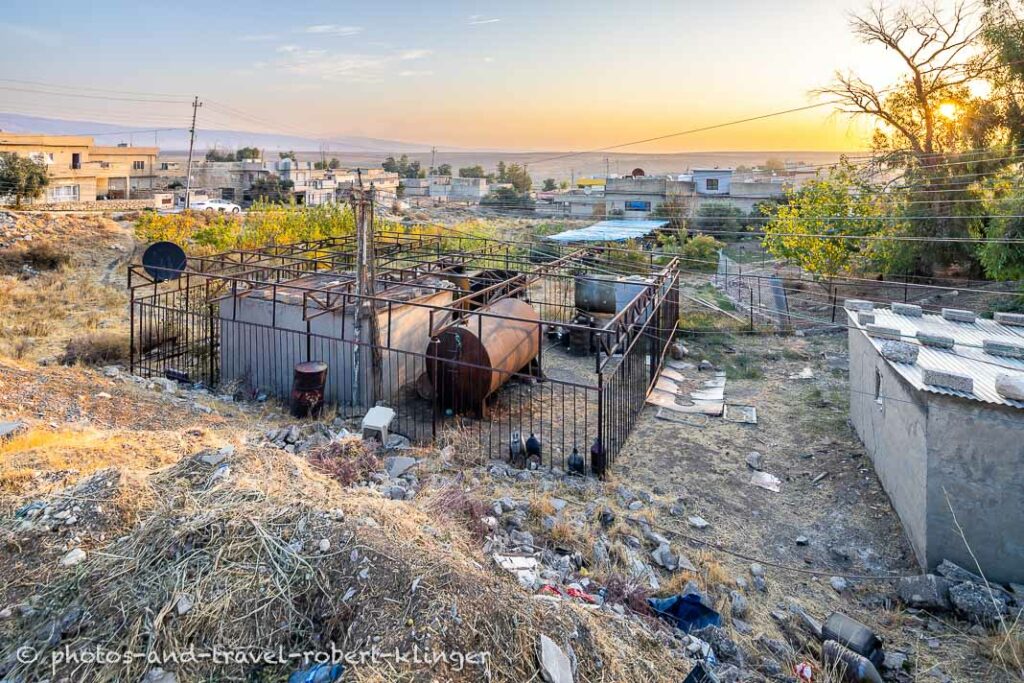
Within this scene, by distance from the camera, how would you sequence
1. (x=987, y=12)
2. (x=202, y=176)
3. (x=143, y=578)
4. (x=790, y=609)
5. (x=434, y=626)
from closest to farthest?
1. (x=434, y=626)
2. (x=143, y=578)
3. (x=790, y=609)
4. (x=987, y=12)
5. (x=202, y=176)

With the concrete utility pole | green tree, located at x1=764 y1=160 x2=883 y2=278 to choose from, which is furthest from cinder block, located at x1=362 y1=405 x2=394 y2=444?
green tree, located at x1=764 y1=160 x2=883 y2=278

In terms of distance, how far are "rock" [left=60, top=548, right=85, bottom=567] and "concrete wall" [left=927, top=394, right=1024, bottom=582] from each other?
9.70 metres

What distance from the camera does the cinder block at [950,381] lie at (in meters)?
8.06

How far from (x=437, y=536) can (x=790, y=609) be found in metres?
4.25

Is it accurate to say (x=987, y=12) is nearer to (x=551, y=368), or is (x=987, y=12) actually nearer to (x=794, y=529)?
(x=551, y=368)

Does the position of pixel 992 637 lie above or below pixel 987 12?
below

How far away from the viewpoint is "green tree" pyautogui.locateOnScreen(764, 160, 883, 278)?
80.0 feet

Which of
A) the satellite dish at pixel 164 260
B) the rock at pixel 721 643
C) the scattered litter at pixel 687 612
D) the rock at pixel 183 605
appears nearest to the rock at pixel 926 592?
the scattered litter at pixel 687 612

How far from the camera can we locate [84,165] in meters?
63.8

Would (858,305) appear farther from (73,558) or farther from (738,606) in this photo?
(73,558)

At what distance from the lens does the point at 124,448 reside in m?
9.01

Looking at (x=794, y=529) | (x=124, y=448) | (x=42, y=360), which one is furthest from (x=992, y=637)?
(x=42, y=360)

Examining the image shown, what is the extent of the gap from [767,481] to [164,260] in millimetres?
14375

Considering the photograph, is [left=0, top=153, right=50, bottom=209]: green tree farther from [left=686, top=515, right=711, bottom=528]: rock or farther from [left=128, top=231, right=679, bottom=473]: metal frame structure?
[left=686, top=515, right=711, bottom=528]: rock
